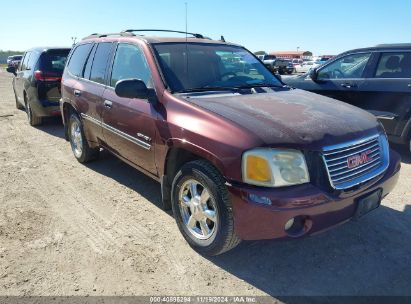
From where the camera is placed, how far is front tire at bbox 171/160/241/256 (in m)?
2.83

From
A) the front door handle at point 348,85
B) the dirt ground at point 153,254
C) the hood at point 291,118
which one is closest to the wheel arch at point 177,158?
the hood at point 291,118

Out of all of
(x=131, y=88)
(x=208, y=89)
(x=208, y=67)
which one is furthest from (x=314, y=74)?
(x=131, y=88)

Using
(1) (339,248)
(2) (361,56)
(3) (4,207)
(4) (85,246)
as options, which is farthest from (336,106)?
(3) (4,207)

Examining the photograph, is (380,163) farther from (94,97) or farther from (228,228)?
(94,97)

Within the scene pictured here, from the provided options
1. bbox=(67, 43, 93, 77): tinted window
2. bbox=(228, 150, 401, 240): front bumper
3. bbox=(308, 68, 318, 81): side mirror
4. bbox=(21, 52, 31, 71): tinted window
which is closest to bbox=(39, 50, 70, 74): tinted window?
bbox=(21, 52, 31, 71): tinted window

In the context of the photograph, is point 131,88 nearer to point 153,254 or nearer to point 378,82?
point 153,254

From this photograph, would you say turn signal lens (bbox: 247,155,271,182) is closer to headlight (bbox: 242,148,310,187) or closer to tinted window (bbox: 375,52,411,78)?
headlight (bbox: 242,148,310,187)

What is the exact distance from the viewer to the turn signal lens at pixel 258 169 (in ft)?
8.64

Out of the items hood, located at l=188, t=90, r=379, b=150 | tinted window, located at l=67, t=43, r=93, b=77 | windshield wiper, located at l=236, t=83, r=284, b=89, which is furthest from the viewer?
tinted window, located at l=67, t=43, r=93, b=77

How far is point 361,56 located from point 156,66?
420 centimetres

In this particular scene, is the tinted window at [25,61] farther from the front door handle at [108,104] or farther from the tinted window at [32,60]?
the front door handle at [108,104]

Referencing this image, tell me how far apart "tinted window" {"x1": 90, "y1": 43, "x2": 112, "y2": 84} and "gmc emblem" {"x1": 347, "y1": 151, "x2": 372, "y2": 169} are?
3123 mm

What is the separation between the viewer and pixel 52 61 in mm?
8055

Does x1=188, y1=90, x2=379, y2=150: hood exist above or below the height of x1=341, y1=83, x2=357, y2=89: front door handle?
above
